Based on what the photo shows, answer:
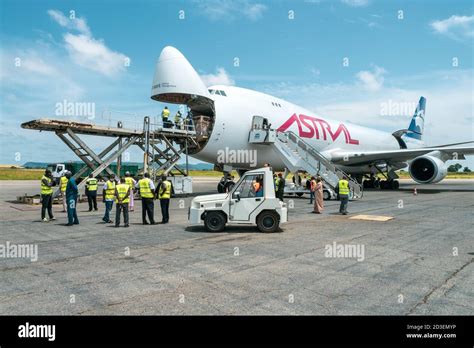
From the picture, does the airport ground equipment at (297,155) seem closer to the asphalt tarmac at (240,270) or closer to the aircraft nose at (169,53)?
the aircraft nose at (169,53)

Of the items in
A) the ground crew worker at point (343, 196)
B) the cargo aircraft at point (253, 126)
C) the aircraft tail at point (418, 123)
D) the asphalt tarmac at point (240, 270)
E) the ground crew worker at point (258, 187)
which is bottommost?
the asphalt tarmac at point (240, 270)

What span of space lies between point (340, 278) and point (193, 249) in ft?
12.4

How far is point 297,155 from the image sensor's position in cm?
2356

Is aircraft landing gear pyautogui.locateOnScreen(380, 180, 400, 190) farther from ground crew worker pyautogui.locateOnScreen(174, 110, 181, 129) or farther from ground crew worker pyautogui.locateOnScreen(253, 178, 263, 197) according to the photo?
ground crew worker pyautogui.locateOnScreen(253, 178, 263, 197)

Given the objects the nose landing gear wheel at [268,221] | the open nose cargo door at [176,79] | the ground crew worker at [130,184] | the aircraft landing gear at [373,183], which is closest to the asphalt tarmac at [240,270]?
the nose landing gear wheel at [268,221]

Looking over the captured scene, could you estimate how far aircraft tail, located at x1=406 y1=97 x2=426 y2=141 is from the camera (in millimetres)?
46250

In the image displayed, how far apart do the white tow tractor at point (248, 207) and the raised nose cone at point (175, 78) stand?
1064 centimetres

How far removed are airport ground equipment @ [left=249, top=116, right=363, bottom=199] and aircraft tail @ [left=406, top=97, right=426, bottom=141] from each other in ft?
87.5

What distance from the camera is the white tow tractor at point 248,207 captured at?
1157 cm

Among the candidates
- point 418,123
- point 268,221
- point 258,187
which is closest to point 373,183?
point 418,123

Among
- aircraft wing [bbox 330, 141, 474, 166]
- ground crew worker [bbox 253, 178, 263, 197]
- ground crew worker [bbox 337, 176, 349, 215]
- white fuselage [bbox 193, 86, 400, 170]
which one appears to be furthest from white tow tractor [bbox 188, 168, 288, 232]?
aircraft wing [bbox 330, 141, 474, 166]

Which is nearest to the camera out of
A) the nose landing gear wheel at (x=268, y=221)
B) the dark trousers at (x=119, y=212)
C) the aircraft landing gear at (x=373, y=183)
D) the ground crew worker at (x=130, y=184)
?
the nose landing gear wheel at (x=268, y=221)

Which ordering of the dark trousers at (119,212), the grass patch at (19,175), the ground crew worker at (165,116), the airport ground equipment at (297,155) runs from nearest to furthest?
the dark trousers at (119,212) < the airport ground equipment at (297,155) < the ground crew worker at (165,116) < the grass patch at (19,175)

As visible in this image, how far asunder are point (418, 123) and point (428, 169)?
21.5 meters
